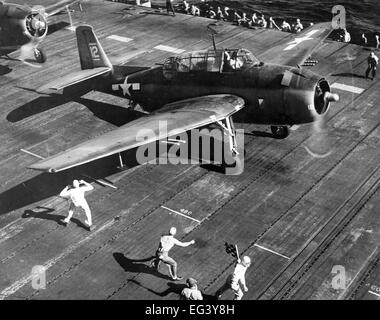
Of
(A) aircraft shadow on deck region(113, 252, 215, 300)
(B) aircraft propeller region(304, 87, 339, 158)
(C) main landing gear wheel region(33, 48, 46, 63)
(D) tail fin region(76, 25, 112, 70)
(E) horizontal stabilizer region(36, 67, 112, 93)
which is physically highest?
(D) tail fin region(76, 25, 112, 70)

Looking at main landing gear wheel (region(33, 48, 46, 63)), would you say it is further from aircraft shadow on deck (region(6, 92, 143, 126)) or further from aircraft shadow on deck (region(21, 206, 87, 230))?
aircraft shadow on deck (region(21, 206, 87, 230))

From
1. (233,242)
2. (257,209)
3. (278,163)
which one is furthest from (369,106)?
(233,242)

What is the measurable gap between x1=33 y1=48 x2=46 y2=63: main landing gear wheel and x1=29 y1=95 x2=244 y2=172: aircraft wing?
1223cm

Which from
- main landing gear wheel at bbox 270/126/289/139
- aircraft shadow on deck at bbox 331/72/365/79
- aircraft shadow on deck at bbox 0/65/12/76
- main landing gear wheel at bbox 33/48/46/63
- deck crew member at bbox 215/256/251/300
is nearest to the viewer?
deck crew member at bbox 215/256/251/300

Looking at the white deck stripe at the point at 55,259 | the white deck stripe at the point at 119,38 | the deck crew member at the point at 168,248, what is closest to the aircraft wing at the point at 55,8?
the white deck stripe at the point at 119,38

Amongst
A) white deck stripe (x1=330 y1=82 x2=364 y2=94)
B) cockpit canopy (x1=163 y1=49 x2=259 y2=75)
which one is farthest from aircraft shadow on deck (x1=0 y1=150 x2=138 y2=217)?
white deck stripe (x1=330 y1=82 x2=364 y2=94)

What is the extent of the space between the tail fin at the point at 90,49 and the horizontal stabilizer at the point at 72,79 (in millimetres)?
338

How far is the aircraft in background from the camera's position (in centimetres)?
2719

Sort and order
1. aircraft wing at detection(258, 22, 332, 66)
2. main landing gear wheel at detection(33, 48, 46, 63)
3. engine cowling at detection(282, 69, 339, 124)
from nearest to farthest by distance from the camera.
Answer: engine cowling at detection(282, 69, 339, 124), aircraft wing at detection(258, 22, 332, 66), main landing gear wheel at detection(33, 48, 46, 63)

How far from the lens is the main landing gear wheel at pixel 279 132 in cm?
1955

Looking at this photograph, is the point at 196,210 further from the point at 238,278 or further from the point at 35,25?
the point at 35,25

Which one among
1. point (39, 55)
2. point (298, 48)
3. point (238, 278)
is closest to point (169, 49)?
point (39, 55)
